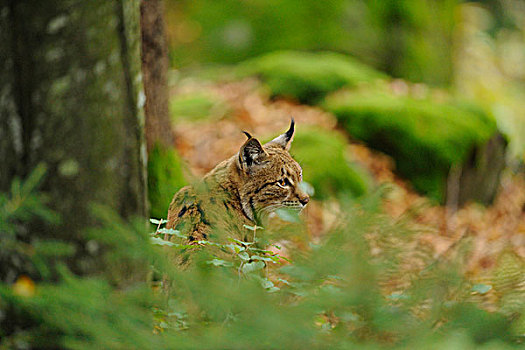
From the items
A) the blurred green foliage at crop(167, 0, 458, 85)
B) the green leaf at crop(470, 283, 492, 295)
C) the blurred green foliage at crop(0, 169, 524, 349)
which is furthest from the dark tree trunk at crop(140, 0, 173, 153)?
the blurred green foliage at crop(167, 0, 458, 85)

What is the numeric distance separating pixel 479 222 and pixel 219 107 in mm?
3261

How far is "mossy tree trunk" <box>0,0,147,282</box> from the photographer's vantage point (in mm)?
1760

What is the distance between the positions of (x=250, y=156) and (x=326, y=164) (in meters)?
3.08

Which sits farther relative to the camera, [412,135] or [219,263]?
[412,135]

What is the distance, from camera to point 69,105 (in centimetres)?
178

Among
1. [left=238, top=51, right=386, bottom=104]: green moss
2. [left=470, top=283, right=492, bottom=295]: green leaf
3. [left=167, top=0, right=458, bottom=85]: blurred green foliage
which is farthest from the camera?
[left=167, top=0, right=458, bottom=85]: blurred green foliage

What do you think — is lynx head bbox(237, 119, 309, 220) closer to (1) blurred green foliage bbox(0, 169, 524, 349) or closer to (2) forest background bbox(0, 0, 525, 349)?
(2) forest background bbox(0, 0, 525, 349)

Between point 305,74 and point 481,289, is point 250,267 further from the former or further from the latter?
point 305,74

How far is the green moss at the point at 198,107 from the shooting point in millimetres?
5863

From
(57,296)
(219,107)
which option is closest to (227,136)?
(219,107)

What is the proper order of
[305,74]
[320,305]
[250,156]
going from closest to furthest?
[320,305] → [250,156] → [305,74]

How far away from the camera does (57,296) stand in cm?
A: 88

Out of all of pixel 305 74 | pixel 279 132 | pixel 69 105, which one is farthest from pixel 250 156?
pixel 305 74

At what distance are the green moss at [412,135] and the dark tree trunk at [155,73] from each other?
10.7 ft
